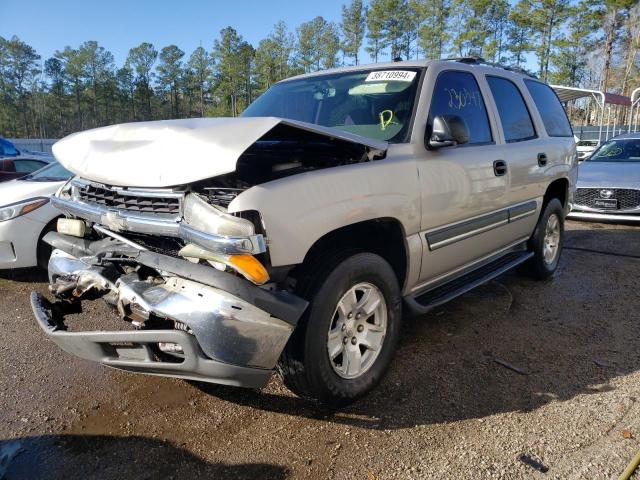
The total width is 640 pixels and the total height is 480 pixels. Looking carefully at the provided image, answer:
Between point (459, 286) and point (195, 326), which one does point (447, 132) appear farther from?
point (195, 326)

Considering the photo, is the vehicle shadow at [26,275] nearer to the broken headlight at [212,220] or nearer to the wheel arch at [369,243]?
the broken headlight at [212,220]

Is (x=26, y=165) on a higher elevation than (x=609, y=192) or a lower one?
higher

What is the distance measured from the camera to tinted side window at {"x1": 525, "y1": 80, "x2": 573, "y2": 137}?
474 centimetres

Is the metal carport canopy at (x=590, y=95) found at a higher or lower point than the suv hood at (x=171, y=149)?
higher

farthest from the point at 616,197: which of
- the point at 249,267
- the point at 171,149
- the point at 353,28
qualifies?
the point at 353,28

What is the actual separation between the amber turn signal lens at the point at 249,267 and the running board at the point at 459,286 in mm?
1282

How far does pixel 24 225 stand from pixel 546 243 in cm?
548

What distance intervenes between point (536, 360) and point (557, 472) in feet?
3.91

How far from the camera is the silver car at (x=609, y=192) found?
7.57m

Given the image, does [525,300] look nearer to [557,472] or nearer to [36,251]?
[557,472]

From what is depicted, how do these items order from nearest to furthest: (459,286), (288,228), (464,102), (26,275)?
1. (288,228)
2. (459,286)
3. (464,102)
4. (26,275)

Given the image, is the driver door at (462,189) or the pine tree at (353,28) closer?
the driver door at (462,189)

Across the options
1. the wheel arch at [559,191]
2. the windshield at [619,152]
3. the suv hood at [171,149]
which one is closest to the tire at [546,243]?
the wheel arch at [559,191]

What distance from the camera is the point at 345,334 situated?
2.63 meters
